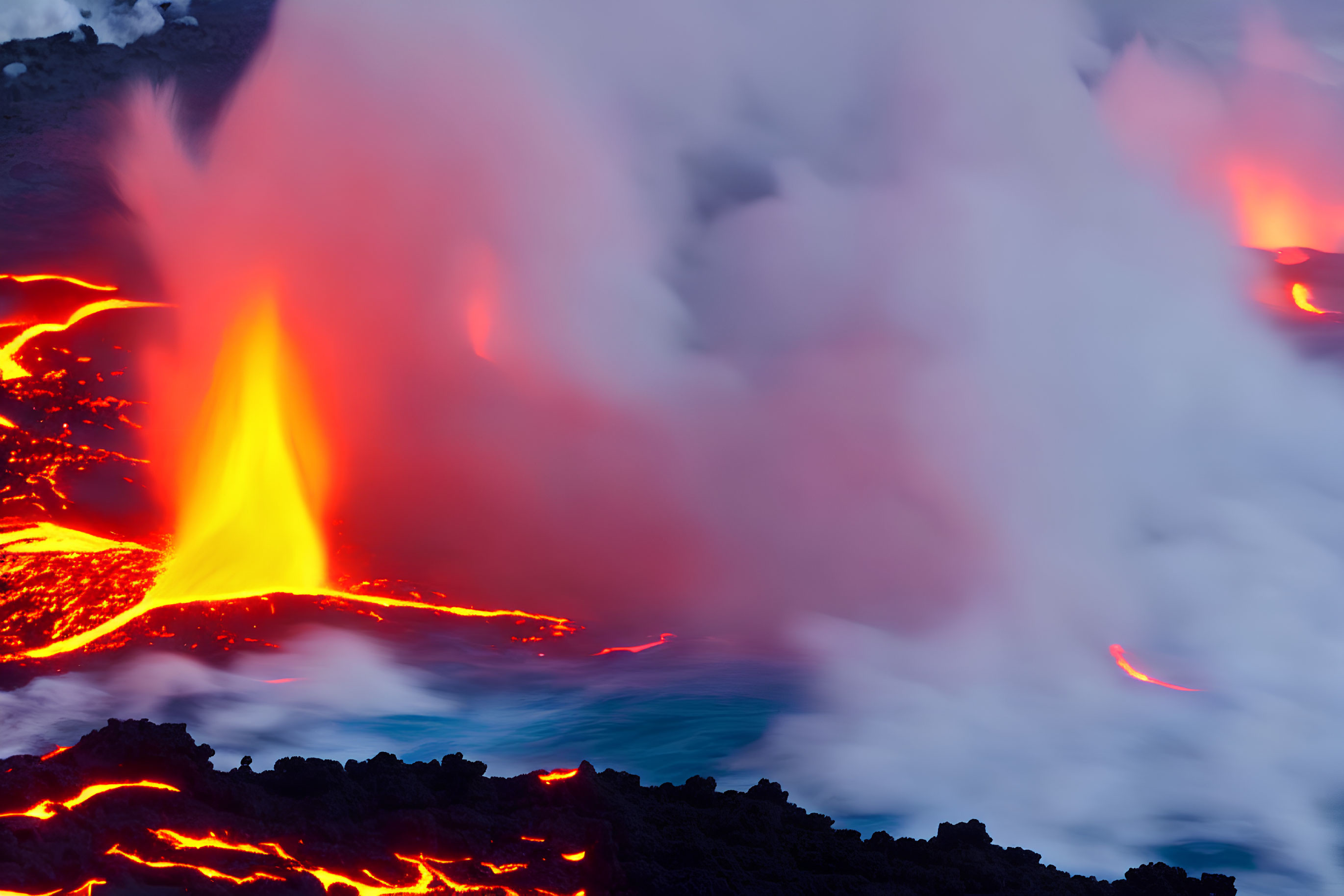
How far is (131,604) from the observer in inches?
362

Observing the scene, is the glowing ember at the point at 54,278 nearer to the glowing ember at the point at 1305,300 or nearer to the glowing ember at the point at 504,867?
the glowing ember at the point at 504,867

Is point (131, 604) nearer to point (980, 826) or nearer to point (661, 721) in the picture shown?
point (661, 721)

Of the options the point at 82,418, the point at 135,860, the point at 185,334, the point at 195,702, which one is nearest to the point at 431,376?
the point at 185,334

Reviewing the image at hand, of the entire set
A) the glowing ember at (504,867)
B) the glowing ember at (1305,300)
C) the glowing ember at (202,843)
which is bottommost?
the glowing ember at (504,867)

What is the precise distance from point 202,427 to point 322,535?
194cm

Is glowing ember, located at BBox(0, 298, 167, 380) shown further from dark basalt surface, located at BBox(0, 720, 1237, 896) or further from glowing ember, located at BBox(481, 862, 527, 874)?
glowing ember, located at BBox(481, 862, 527, 874)

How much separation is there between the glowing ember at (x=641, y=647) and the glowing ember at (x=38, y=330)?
6.43 metres

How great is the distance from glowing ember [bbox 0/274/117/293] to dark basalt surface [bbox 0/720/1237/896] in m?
9.18

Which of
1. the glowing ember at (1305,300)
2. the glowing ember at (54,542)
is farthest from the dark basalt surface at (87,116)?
the glowing ember at (1305,300)

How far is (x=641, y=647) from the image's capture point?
1001 centimetres

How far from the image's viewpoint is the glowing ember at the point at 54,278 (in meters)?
13.0

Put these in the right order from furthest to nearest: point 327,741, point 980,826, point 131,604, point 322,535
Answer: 1. point 322,535
2. point 131,604
3. point 327,741
4. point 980,826

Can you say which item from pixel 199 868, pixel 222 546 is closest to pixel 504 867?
pixel 199 868

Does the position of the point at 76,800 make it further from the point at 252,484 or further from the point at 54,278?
the point at 54,278
